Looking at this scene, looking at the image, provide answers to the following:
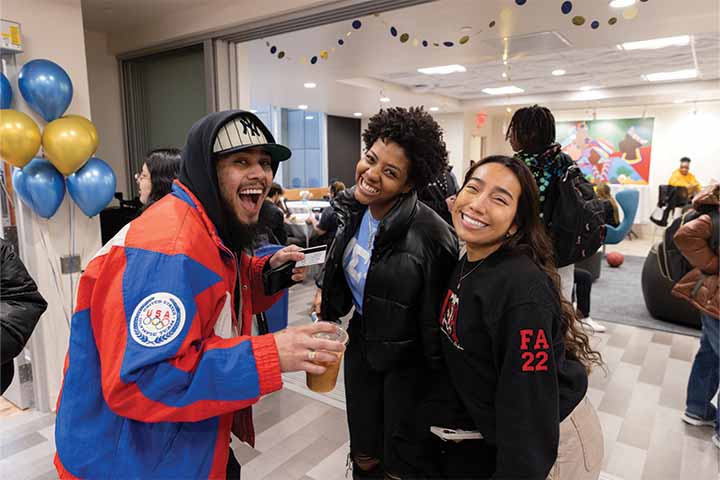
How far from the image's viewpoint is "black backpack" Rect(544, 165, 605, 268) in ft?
6.78

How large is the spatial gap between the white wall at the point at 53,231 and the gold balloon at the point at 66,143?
0.58 feet

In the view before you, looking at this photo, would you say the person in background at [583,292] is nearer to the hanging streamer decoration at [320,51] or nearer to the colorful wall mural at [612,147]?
the hanging streamer decoration at [320,51]

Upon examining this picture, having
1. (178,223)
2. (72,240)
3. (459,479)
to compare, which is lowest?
(459,479)

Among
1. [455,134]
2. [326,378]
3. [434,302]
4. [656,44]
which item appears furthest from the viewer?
[455,134]

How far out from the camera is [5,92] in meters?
2.59

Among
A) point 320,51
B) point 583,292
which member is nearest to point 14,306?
point 583,292

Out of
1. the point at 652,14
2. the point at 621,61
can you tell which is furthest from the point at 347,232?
the point at 621,61

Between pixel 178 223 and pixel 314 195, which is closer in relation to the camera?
pixel 178 223

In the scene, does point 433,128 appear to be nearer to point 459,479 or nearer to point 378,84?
point 459,479

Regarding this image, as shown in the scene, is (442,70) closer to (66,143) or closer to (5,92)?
(66,143)

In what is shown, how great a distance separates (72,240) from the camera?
2.98 m

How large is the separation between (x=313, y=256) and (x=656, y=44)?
6.09 m

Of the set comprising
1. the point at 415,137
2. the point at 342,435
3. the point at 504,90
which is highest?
the point at 504,90

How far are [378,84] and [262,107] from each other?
4.19m
